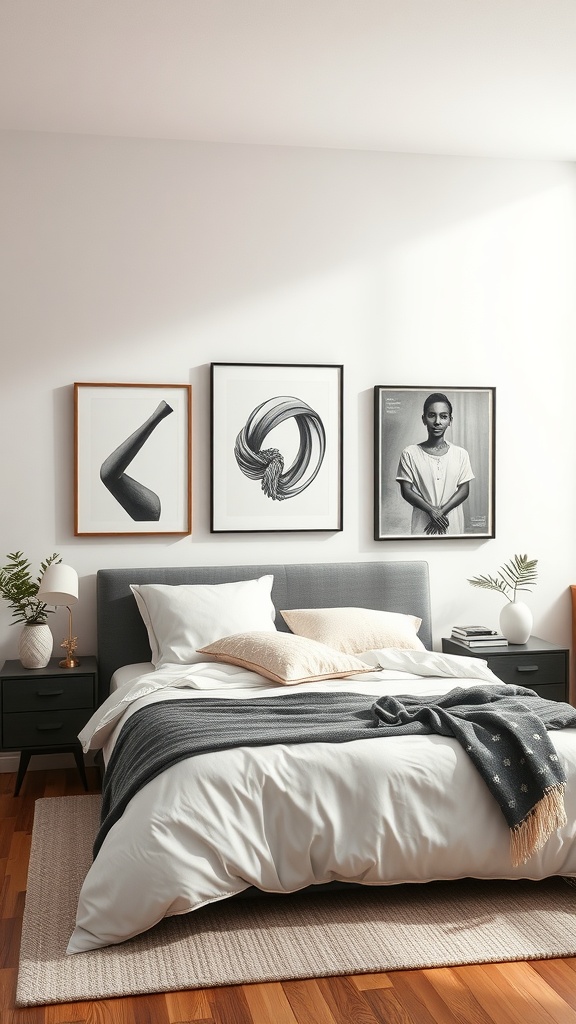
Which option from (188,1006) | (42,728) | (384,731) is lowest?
(188,1006)

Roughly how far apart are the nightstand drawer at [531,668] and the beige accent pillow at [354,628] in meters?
0.43

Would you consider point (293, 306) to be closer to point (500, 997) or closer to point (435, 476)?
point (435, 476)

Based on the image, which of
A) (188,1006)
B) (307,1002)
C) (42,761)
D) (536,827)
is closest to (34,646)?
(42,761)

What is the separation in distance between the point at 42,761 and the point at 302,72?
3343 mm

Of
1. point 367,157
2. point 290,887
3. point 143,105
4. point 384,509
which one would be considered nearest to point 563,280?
point 367,157

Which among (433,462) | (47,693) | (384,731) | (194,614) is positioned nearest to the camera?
(384,731)

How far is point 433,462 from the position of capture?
4914mm

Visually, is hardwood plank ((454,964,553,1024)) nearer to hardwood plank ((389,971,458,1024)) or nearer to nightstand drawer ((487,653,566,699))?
hardwood plank ((389,971,458,1024))

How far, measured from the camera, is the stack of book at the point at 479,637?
15.2 ft

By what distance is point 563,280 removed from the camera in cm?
507

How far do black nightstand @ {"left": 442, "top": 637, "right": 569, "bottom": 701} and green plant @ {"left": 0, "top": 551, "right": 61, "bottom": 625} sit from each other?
204 cm

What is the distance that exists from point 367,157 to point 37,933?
3.87 meters

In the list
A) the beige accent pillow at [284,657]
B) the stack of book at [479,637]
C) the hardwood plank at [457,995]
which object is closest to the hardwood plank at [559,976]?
the hardwood plank at [457,995]

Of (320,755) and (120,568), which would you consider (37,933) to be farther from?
(120,568)
